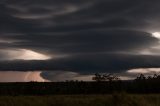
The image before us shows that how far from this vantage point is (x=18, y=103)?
4934cm

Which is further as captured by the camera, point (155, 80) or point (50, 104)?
point (155, 80)

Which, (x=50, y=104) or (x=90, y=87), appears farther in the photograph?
(x=90, y=87)

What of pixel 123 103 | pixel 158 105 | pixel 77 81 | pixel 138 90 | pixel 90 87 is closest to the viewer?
pixel 123 103

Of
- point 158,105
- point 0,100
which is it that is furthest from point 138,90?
point 0,100

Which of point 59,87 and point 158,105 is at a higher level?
point 59,87

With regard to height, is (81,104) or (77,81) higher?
(77,81)

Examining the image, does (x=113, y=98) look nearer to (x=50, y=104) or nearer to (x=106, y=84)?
(x=50, y=104)

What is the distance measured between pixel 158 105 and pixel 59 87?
50.6 meters

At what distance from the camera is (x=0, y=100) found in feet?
165

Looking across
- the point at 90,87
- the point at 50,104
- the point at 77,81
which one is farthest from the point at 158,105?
the point at 77,81

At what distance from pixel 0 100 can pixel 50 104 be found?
4.91 m

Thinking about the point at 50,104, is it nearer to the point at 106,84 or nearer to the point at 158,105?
the point at 158,105

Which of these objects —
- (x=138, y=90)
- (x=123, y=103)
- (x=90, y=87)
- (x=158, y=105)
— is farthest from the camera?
(x=90, y=87)

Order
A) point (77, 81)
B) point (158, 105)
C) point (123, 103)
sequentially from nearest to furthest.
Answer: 1. point (123, 103)
2. point (158, 105)
3. point (77, 81)
